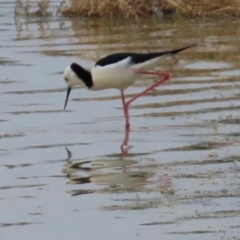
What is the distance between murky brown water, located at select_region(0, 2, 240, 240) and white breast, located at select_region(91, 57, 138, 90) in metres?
0.33

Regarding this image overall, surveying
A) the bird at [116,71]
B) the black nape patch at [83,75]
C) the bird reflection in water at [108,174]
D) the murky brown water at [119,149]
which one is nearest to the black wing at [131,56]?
the bird at [116,71]

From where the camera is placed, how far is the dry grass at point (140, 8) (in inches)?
768

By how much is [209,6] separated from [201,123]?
9534 mm

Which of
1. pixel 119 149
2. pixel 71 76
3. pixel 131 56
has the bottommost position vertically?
pixel 119 149

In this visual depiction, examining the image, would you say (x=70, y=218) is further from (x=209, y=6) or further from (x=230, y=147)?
(x=209, y=6)

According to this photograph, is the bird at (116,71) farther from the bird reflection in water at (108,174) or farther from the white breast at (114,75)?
the bird reflection in water at (108,174)

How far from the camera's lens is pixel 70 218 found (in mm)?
7086

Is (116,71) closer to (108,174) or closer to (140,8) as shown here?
(108,174)

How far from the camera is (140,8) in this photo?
20188 millimetres

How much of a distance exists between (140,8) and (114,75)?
9.16 m

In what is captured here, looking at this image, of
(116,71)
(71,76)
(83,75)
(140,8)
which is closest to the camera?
(116,71)

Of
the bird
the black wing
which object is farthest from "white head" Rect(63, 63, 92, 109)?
the black wing

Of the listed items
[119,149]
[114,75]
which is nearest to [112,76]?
[114,75]

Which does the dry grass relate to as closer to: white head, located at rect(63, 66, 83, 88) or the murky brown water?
the murky brown water
